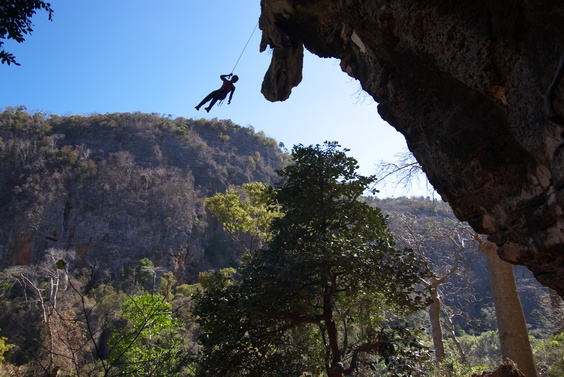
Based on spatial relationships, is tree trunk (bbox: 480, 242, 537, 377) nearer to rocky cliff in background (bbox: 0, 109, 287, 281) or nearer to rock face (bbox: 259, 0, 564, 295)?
rock face (bbox: 259, 0, 564, 295)

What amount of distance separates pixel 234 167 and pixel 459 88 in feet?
173

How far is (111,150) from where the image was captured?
48812 millimetres

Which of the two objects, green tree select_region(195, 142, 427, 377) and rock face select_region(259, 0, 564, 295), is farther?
green tree select_region(195, 142, 427, 377)

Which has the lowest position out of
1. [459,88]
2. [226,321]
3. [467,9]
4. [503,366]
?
[503,366]

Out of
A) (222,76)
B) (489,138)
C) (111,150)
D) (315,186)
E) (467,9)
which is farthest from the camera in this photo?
(111,150)

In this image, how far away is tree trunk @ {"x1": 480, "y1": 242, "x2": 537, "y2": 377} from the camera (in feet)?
22.2

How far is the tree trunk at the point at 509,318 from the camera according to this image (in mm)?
6754

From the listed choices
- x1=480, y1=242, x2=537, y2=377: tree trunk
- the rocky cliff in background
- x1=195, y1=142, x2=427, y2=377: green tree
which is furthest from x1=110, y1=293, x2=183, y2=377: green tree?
the rocky cliff in background

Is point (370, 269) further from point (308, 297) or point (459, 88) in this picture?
point (459, 88)

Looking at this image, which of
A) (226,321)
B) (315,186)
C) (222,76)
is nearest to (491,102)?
(315,186)

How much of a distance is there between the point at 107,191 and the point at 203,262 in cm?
1340

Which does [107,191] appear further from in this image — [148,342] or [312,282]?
[312,282]

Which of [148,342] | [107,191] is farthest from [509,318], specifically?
[107,191]

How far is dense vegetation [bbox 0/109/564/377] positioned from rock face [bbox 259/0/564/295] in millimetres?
1679
